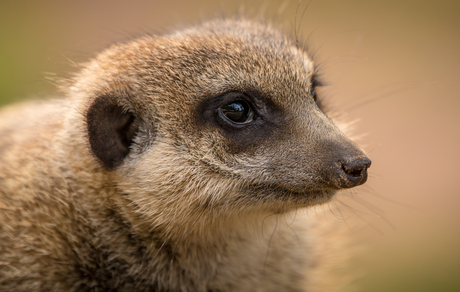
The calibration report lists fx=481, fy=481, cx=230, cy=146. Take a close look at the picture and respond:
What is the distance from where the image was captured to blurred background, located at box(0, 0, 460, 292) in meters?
9.31

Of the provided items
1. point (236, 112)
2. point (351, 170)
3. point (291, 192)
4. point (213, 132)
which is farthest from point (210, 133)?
point (351, 170)

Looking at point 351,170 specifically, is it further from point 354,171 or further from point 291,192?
point 291,192

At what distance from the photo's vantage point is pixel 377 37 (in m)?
14.3

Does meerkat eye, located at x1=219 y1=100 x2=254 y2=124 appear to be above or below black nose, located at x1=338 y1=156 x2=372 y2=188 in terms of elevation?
above

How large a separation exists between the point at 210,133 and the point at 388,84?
957 cm

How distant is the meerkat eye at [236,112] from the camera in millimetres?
3916

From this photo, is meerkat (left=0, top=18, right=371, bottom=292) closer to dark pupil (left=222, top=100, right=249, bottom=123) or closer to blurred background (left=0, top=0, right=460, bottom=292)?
dark pupil (left=222, top=100, right=249, bottom=123)

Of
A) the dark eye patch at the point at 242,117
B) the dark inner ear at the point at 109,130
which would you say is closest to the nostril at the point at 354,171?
the dark eye patch at the point at 242,117

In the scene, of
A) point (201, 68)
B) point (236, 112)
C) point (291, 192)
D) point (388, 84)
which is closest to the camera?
point (291, 192)

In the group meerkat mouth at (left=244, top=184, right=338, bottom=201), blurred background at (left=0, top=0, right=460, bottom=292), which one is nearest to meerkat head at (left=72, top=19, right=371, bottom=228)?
meerkat mouth at (left=244, top=184, right=338, bottom=201)

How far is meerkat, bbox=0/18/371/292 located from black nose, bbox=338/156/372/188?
4 cm

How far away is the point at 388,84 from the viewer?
12359mm

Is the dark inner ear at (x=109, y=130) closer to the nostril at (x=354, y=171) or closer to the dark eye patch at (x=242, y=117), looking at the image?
the dark eye patch at (x=242, y=117)

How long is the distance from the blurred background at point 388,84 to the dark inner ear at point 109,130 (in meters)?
3.80
